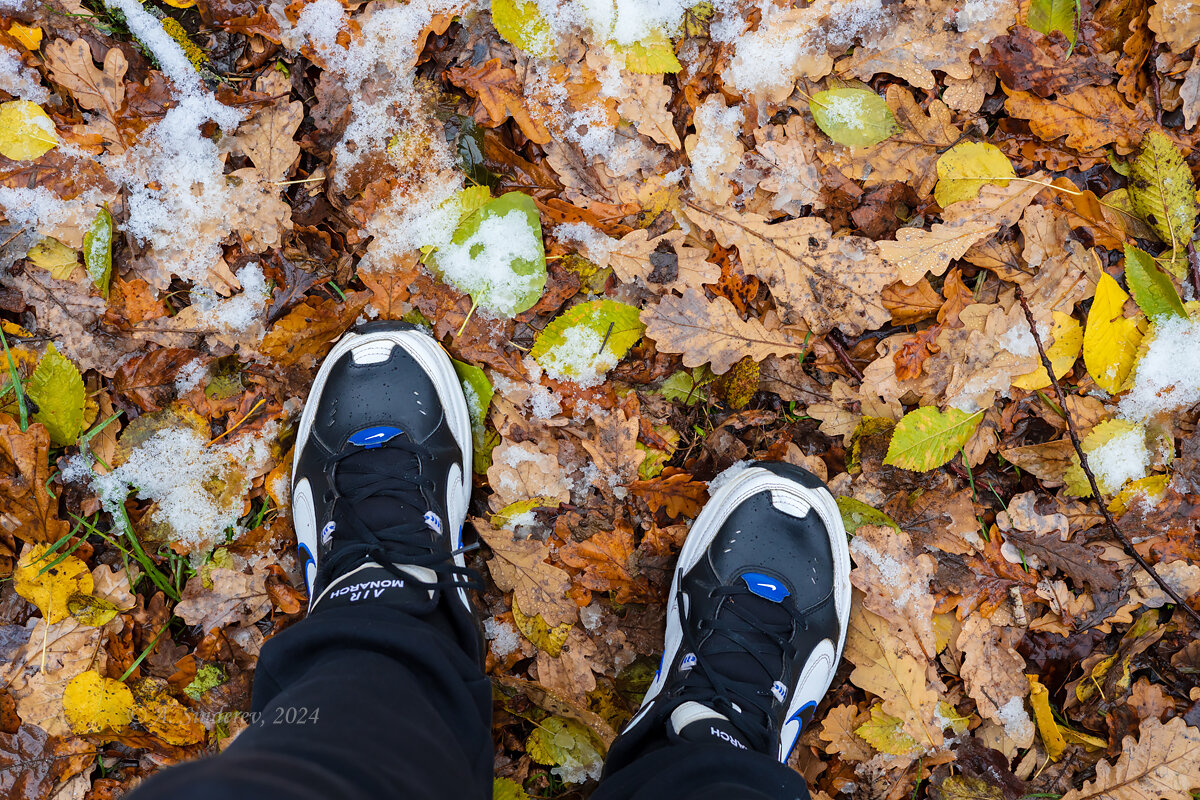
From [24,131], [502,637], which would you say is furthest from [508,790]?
[24,131]

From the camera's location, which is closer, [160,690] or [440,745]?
[440,745]

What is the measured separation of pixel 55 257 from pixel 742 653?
7.61 ft

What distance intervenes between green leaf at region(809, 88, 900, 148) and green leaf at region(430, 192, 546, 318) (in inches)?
35.2

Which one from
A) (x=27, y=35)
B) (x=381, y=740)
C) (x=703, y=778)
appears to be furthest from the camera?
(x=27, y=35)

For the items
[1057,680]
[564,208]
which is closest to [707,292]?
[564,208]

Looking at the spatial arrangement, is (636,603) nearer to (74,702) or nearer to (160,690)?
(160,690)

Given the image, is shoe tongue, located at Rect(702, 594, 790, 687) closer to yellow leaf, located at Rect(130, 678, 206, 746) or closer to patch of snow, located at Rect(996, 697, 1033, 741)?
patch of snow, located at Rect(996, 697, 1033, 741)

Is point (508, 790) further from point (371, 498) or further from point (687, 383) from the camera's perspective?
point (687, 383)

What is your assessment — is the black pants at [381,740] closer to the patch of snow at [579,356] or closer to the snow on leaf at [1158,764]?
the patch of snow at [579,356]

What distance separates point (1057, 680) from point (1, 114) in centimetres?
347

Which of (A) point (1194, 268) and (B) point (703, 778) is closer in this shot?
(B) point (703, 778)

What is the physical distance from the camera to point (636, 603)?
2031 mm

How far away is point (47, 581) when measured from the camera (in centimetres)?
187

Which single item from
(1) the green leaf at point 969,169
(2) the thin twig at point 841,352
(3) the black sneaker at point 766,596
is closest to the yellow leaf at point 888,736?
(3) the black sneaker at point 766,596
